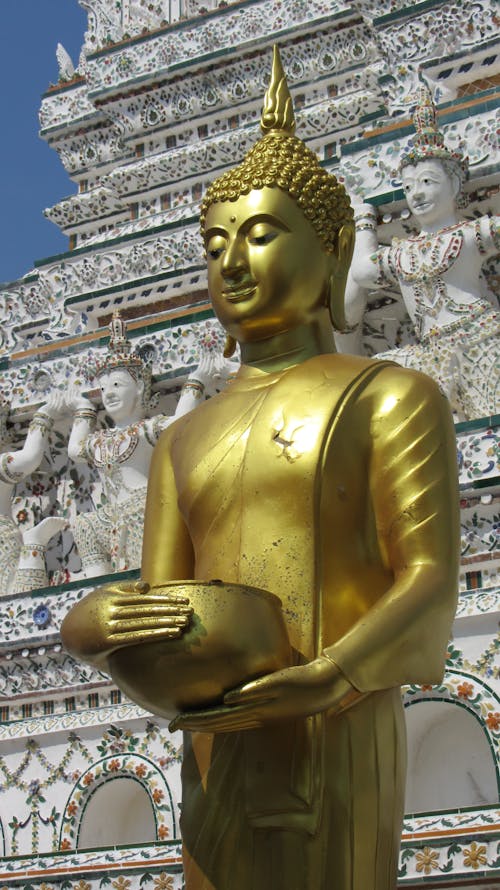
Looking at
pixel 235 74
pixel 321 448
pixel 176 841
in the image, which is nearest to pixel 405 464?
pixel 321 448

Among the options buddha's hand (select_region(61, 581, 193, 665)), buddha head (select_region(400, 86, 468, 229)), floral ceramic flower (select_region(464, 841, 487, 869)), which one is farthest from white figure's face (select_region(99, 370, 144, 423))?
buddha's hand (select_region(61, 581, 193, 665))

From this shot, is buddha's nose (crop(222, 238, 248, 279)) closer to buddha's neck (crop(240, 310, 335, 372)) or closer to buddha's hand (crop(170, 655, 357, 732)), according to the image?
buddha's neck (crop(240, 310, 335, 372))

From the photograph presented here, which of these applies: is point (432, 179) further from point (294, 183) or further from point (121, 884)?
point (121, 884)

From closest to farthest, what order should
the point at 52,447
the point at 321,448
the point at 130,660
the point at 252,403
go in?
the point at 130,660 → the point at 321,448 → the point at 252,403 → the point at 52,447

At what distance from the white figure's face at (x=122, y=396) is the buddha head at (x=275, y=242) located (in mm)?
4069

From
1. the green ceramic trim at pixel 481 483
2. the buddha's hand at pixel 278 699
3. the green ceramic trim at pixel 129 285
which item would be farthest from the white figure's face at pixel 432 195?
the buddha's hand at pixel 278 699

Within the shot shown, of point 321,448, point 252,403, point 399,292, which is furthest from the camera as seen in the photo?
point 399,292

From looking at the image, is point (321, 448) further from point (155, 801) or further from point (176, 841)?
point (155, 801)

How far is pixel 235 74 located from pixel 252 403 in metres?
8.17

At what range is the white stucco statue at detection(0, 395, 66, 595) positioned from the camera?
8.25 m

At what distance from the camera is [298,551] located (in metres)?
3.66

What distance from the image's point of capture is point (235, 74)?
38.2 ft

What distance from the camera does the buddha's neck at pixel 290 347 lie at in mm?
4109

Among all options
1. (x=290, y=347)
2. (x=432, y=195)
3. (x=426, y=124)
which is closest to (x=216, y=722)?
(x=290, y=347)
